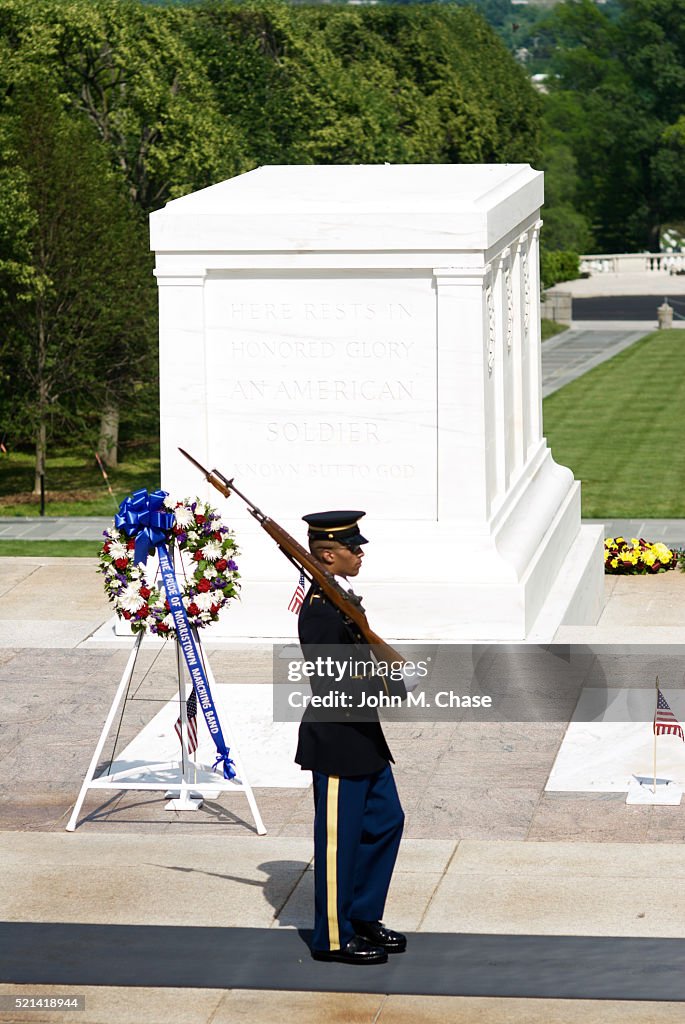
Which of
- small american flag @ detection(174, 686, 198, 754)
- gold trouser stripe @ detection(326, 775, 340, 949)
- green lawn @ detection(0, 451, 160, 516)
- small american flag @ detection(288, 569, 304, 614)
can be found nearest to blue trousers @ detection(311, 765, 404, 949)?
gold trouser stripe @ detection(326, 775, 340, 949)

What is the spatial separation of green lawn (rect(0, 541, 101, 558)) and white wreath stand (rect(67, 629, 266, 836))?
27.4 feet

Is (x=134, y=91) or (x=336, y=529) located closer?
(x=336, y=529)

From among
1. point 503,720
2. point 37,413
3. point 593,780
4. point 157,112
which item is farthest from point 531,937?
point 157,112

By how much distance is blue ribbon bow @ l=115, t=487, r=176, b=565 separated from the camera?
34.4 feet

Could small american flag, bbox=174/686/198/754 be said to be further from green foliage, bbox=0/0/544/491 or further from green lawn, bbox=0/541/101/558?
green foliage, bbox=0/0/544/491

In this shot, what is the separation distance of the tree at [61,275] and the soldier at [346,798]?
1910cm

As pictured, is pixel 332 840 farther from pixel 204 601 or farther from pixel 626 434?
pixel 626 434

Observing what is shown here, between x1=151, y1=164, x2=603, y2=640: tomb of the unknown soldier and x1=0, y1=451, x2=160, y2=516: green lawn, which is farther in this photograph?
x1=0, y1=451, x2=160, y2=516: green lawn

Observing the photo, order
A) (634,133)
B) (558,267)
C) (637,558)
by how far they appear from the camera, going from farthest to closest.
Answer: (634,133), (558,267), (637,558)

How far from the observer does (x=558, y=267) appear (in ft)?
257

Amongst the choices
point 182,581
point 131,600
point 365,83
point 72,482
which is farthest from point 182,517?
point 365,83

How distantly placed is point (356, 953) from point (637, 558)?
39.0ft

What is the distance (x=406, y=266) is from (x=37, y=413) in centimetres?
1439

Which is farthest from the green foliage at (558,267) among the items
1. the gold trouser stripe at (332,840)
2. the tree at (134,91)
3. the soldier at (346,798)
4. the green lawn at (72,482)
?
the gold trouser stripe at (332,840)
